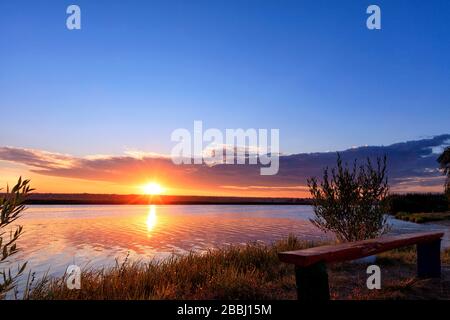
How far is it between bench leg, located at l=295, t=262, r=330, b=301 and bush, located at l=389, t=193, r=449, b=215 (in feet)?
173

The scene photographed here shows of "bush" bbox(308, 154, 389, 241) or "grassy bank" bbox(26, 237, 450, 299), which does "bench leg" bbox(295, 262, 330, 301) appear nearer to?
"grassy bank" bbox(26, 237, 450, 299)

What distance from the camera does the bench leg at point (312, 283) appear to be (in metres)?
6.01

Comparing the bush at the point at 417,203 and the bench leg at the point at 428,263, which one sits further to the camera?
the bush at the point at 417,203

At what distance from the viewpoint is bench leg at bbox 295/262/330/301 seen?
6012mm

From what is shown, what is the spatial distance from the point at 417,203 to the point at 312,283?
5870 centimetres

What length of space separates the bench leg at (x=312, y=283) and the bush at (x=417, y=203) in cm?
5260

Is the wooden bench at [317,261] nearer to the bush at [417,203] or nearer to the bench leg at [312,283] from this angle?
the bench leg at [312,283]

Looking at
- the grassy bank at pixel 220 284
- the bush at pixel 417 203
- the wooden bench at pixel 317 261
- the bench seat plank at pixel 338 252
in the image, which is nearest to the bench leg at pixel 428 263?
the grassy bank at pixel 220 284

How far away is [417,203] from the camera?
58.4 meters

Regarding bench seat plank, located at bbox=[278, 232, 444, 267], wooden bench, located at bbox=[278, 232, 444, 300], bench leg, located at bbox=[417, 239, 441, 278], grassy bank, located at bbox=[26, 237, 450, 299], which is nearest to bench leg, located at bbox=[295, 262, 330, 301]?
wooden bench, located at bbox=[278, 232, 444, 300]

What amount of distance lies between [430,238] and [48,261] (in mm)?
13953

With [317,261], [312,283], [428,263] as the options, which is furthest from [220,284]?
[428,263]

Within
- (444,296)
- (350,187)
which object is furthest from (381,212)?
(444,296)
